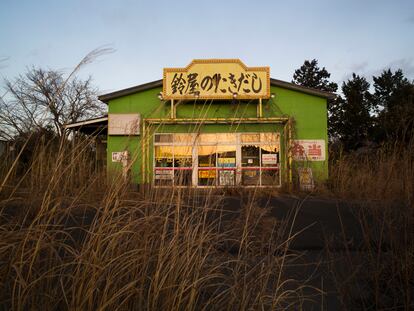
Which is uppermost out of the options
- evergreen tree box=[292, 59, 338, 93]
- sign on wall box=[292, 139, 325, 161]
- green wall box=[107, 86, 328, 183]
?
evergreen tree box=[292, 59, 338, 93]

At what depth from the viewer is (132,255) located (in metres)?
1.54

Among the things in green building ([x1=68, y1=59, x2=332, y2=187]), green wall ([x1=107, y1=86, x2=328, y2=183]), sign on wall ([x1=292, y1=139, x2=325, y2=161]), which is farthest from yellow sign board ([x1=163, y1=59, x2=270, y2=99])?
sign on wall ([x1=292, y1=139, x2=325, y2=161])

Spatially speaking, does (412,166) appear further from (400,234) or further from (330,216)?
(330,216)

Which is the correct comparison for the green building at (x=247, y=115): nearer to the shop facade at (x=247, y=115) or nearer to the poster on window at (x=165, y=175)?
the shop facade at (x=247, y=115)

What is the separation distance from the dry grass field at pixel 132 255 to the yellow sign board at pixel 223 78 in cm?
1061

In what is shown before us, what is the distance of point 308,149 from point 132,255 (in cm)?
1260

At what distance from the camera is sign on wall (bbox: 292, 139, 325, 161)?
12.9 metres

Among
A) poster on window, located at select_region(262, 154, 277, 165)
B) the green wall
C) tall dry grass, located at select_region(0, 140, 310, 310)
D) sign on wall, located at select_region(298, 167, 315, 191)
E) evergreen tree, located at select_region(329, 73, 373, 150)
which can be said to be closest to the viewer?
tall dry grass, located at select_region(0, 140, 310, 310)

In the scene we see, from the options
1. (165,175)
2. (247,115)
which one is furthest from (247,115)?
(165,175)

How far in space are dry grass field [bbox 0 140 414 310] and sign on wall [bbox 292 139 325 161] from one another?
10390mm

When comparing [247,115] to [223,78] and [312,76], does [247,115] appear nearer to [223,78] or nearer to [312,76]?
[223,78]

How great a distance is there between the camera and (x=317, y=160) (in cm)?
1311

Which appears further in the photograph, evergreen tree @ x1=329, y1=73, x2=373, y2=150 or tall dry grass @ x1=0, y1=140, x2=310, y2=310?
evergreen tree @ x1=329, y1=73, x2=373, y2=150

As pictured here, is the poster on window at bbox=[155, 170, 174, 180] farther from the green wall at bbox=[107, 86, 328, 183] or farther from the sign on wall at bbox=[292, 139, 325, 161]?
the sign on wall at bbox=[292, 139, 325, 161]
